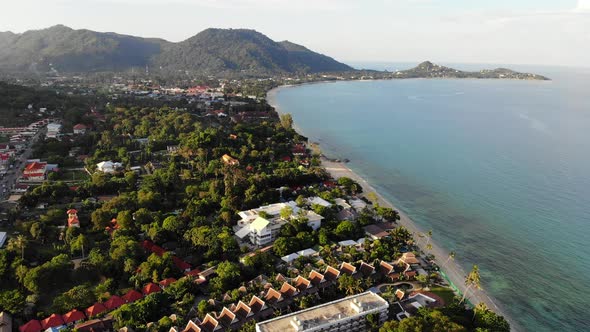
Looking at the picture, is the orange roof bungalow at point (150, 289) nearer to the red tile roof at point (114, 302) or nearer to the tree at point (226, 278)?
the red tile roof at point (114, 302)

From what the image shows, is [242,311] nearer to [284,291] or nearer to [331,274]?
[284,291]

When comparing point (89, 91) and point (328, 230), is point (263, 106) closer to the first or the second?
point (89, 91)

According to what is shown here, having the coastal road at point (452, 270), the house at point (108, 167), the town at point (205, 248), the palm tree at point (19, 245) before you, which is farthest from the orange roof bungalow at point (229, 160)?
the palm tree at point (19, 245)

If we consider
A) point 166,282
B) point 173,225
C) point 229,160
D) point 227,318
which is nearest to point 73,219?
point 173,225

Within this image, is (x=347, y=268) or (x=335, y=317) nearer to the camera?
(x=335, y=317)

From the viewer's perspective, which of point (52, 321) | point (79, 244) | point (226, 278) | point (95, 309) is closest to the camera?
point (52, 321)

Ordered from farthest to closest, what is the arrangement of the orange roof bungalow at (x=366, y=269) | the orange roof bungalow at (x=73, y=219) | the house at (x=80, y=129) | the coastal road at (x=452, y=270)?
the house at (x=80, y=129) → the orange roof bungalow at (x=73, y=219) → the orange roof bungalow at (x=366, y=269) → the coastal road at (x=452, y=270)
